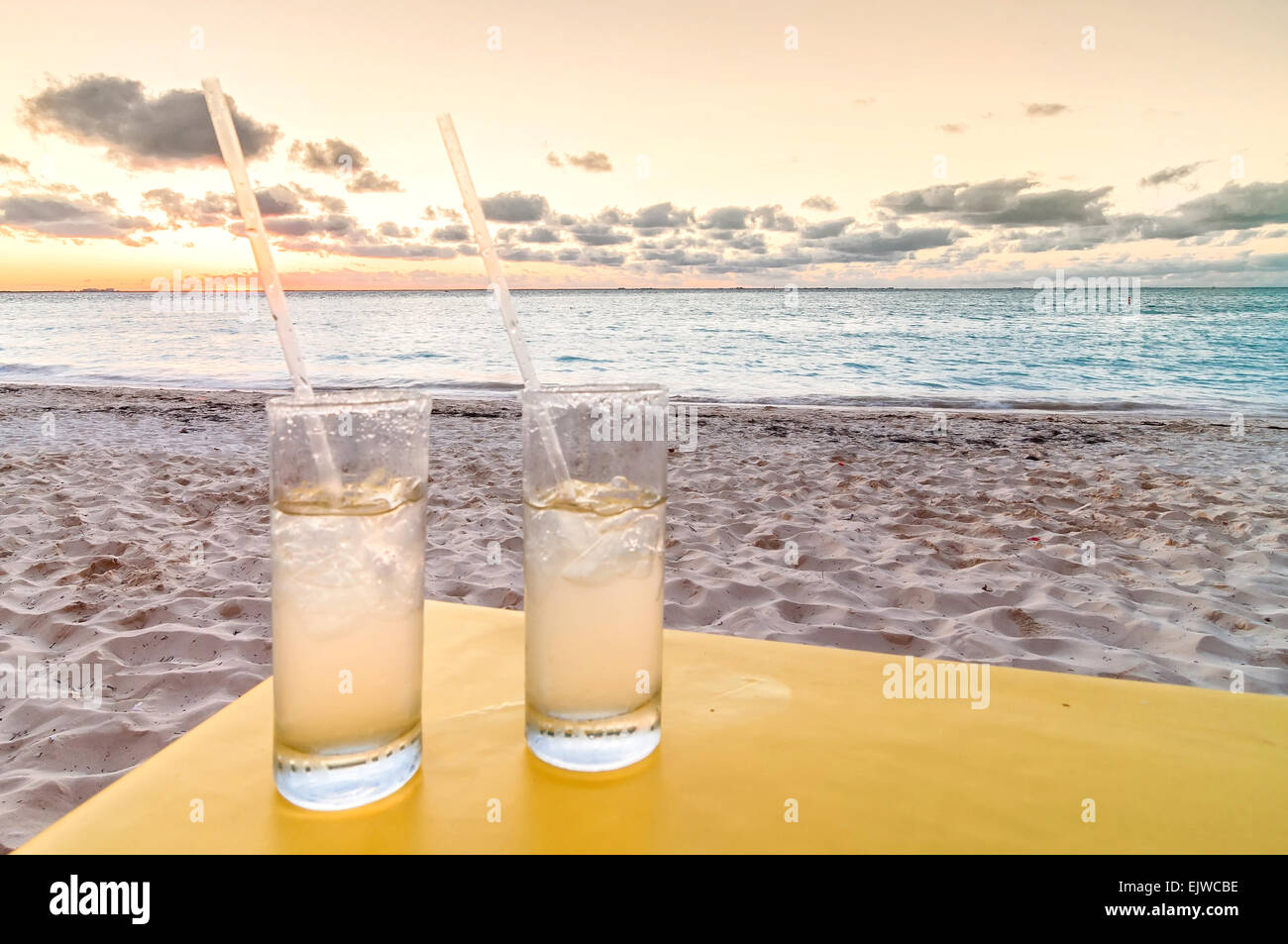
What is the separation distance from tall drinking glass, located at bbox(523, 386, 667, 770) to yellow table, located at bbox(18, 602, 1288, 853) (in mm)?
54

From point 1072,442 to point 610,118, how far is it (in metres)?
13.2

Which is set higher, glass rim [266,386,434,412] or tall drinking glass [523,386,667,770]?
glass rim [266,386,434,412]

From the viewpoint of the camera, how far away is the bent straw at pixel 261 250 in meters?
0.67

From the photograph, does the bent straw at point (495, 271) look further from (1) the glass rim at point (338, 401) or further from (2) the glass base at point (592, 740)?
(2) the glass base at point (592, 740)

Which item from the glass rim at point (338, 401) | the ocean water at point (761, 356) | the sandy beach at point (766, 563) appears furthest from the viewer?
the ocean water at point (761, 356)

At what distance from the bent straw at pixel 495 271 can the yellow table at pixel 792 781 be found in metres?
0.31

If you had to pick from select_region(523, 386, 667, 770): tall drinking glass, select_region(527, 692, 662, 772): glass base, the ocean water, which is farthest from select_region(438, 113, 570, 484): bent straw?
the ocean water

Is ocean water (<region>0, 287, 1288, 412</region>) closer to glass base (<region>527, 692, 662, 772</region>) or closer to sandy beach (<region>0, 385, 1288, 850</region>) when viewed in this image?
sandy beach (<region>0, 385, 1288, 850</region>)

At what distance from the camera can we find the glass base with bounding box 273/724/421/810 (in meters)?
0.71

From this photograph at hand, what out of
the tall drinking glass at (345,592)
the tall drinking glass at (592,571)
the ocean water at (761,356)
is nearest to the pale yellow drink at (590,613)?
the tall drinking glass at (592,571)

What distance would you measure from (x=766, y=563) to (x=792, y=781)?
125 inches

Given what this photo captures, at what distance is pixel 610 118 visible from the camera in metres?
17.5
